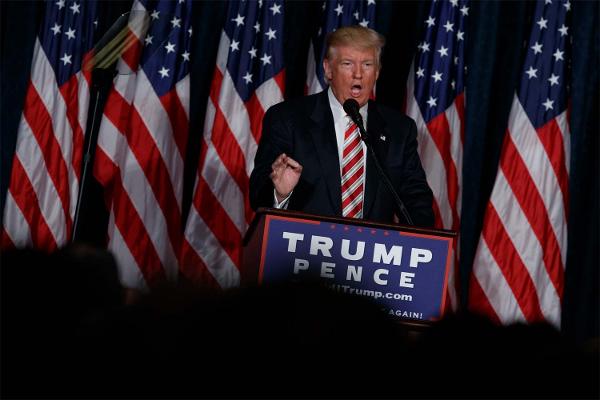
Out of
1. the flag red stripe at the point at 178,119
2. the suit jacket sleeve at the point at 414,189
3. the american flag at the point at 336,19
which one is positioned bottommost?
the suit jacket sleeve at the point at 414,189

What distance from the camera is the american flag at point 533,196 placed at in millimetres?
5156

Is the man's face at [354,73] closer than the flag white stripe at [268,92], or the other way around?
the man's face at [354,73]

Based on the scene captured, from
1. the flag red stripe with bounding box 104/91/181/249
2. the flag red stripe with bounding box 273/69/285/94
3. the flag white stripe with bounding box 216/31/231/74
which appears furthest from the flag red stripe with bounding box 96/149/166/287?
the flag red stripe with bounding box 273/69/285/94

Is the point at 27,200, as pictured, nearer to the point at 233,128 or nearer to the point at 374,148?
the point at 233,128

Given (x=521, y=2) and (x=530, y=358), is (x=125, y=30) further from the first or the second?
(x=530, y=358)

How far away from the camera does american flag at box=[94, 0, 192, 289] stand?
16.6 ft

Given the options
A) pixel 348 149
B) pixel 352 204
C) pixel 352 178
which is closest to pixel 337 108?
pixel 348 149

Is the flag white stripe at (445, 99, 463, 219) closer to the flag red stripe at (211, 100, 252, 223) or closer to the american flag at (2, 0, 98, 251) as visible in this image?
the flag red stripe at (211, 100, 252, 223)

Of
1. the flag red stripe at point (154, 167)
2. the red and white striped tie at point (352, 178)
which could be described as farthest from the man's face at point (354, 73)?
the flag red stripe at point (154, 167)

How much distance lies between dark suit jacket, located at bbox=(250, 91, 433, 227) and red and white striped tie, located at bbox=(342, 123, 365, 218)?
1.5 inches

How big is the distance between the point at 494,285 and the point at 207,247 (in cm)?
168

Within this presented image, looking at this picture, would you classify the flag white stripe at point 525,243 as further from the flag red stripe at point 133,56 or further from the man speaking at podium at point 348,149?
the flag red stripe at point 133,56

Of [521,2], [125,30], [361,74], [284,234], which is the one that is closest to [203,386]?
[284,234]

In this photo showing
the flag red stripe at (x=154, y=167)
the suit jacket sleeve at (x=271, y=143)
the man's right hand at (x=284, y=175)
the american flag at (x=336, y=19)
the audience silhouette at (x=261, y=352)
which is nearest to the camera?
the audience silhouette at (x=261, y=352)
